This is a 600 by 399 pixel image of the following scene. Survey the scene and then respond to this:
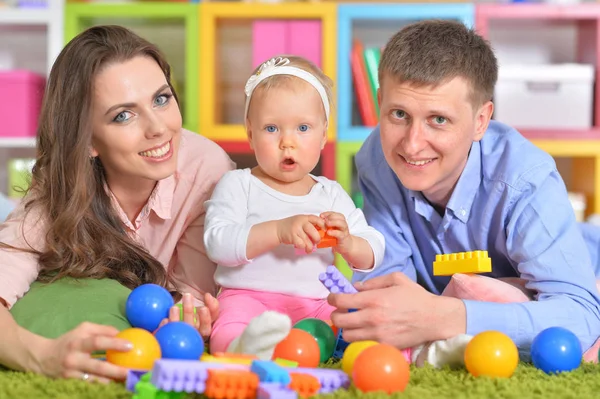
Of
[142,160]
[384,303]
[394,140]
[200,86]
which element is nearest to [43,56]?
[200,86]

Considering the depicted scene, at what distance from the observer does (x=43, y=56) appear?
342cm

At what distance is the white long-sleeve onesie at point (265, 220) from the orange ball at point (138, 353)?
12.4 inches

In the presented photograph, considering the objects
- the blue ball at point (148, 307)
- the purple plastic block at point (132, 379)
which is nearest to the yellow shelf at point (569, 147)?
the blue ball at point (148, 307)

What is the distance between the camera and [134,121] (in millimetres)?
1544

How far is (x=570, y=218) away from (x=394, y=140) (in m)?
0.38

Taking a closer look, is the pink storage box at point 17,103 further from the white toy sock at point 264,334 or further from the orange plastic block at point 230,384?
the orange plastic block at point 230,384

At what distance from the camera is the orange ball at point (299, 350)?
1.21 m

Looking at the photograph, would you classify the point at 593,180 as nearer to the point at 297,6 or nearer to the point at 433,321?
the point at 297,6

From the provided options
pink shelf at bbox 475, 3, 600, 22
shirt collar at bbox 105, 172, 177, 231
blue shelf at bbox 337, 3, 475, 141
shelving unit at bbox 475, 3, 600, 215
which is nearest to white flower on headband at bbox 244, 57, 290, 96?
shirt collar at bbox 105, 172, 177, 231

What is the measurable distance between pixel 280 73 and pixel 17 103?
1743 mm

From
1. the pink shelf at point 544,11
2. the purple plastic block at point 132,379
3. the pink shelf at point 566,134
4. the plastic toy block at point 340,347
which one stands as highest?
the pink shelf at point 544,11

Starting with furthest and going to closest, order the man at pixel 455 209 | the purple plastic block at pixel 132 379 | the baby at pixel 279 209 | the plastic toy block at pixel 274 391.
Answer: the baby at pixel 279 209 < the man at pixel 455 209 < the purple plastic block at pixel 132 379 < the plastic toy block at pixel 274 391

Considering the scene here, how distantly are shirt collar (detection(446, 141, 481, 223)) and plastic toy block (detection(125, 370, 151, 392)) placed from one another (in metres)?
0.80

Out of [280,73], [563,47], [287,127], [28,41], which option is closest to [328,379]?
[287,127]
